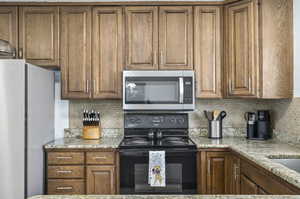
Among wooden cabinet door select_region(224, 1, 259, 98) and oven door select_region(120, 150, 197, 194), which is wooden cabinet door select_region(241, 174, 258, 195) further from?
wooden cabinet door select_region(224, 1, 259, 98)

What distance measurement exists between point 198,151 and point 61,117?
1.60m

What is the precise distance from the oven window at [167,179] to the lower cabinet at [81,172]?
0.21 meters

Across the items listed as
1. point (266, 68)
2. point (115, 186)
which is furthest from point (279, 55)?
point (115, 186)

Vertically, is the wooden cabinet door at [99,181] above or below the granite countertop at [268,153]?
below

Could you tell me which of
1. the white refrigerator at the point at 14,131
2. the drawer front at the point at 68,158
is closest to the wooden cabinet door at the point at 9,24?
the white refrigerator at the point at 14,131

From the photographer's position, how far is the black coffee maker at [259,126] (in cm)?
290

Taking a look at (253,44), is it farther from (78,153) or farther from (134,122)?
(78,153)

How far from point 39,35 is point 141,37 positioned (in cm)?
105

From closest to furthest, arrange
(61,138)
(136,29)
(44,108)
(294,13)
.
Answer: (294,13) < (44,108) < (136,29) < (61,138)

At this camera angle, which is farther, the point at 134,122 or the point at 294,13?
the point at 134,122

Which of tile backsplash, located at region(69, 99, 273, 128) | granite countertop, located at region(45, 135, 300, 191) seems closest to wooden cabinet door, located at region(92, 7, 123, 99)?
tile backsplash, located at region(69, 99, 273, 128)

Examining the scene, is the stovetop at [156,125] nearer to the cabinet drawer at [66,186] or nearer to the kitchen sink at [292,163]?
the cabinet drawer at [66,186]

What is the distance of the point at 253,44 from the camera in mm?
2609

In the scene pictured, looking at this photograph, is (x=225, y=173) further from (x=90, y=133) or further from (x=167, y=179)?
(x=90, y=133)
